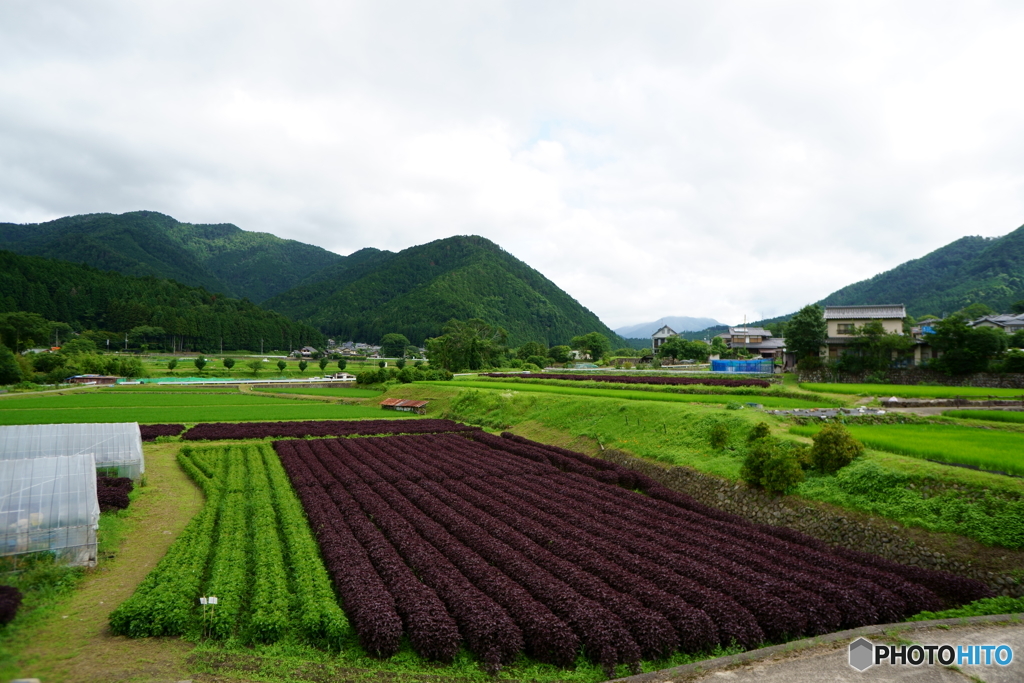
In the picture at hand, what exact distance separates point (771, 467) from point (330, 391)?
56560 millimetres

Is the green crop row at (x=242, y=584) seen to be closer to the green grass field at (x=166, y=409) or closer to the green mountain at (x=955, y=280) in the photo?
the green grass field at (x=166, y=409)

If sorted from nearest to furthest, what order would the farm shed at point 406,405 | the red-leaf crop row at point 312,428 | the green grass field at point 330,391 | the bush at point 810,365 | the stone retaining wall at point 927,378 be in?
the red-leaf crop row at point 312,428 < the stone retaining wall at point 927,378 < the bush at point 810,365 < the farm shed at point 406,405 < the green grass field at point 330,391

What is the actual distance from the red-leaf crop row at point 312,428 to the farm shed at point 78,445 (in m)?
9.22

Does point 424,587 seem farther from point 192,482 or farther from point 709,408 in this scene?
point 709,408

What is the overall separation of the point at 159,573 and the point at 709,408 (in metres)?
21.7

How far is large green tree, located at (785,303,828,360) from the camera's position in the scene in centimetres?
4553

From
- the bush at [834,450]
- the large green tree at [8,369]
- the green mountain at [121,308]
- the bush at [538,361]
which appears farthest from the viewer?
the green mountain at [121,308]

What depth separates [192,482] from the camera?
21.1 meters

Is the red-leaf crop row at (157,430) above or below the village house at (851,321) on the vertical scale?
below

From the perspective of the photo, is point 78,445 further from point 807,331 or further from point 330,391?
point 807,331

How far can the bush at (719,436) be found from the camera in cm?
2047

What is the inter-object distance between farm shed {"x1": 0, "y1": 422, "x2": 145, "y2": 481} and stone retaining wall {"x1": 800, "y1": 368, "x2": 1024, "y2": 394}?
44.8 metres

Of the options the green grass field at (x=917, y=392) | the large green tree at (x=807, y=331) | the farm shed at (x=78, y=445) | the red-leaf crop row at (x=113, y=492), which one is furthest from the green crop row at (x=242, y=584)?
the large green tree at (x=807, y=331)
